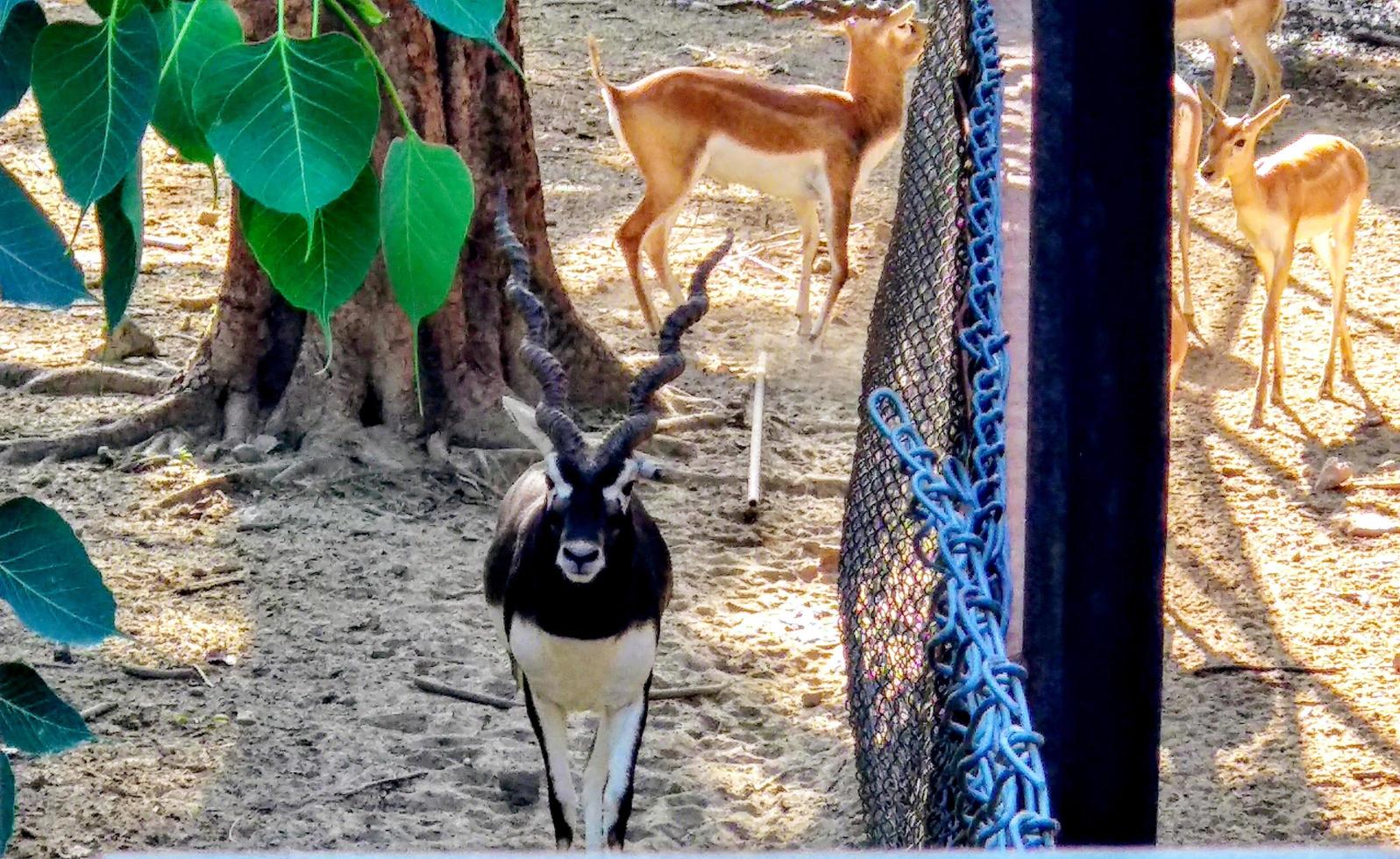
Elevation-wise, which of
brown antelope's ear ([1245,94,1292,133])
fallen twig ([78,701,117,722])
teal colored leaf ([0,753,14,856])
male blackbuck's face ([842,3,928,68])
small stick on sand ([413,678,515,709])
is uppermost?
male blackbuck's face ([842,3,928,68])

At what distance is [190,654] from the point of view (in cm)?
485

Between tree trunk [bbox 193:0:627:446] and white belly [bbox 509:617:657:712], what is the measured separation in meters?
2.06

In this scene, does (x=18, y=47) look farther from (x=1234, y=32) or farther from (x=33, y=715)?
(x=1234, y=32)

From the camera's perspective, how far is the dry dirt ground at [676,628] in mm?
4199

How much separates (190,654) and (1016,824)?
356 centimetres

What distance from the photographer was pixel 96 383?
649 cm

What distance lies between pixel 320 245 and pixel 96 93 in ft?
0.63

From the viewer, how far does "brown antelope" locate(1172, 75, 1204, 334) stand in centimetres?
753

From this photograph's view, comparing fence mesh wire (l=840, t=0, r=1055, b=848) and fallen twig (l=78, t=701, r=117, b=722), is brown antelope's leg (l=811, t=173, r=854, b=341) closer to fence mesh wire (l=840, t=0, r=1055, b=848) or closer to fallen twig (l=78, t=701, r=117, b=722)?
fence mesh wire (l=840, t=0, r=1055, b=848)

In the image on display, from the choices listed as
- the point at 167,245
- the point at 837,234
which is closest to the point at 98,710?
the point at 167,245

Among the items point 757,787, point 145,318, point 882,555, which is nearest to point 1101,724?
point 882,555

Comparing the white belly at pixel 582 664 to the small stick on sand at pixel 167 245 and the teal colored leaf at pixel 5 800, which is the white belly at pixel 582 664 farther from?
the small stick on sand at pixel 167 245

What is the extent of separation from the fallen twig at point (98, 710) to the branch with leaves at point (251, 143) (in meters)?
3.42

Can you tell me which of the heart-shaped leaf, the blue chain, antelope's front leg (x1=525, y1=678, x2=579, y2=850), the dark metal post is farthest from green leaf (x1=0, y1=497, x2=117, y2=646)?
antelope's front leg (x1=525, y1=678, x2=579, y2=850)
